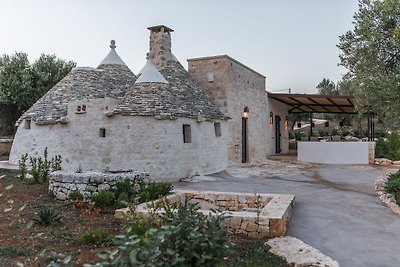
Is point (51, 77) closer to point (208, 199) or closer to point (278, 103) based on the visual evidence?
point (278, 103)

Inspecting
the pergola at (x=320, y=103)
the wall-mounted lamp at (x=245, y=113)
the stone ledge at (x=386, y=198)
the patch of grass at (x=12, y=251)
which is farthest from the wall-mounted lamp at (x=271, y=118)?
the patch of grass at (x=12, y=251)

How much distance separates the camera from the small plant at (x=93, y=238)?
6027 millimetres

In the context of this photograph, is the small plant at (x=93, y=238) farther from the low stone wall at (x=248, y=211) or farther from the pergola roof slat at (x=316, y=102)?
the pergola roof slat at (x=316, y=102)

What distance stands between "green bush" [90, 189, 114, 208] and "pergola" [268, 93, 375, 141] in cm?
1491

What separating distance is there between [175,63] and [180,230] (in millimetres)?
15249

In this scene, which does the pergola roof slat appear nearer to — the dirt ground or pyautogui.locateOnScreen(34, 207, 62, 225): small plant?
the dirt ground

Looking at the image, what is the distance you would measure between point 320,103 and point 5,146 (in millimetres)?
21098

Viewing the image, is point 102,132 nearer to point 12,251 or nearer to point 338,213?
point 12,251

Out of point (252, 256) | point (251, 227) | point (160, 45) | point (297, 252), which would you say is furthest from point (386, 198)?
point (160, 45)

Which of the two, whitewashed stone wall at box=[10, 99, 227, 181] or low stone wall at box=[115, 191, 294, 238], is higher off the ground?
whitewashed stone wall at box=[10, 99, 227, 181]

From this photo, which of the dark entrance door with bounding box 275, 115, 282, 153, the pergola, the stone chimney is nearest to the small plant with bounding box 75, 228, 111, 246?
the stone chimney

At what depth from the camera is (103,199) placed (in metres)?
8.53

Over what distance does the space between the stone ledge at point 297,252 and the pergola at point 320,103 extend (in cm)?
1496

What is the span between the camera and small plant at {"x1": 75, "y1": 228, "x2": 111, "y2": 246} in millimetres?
6027
